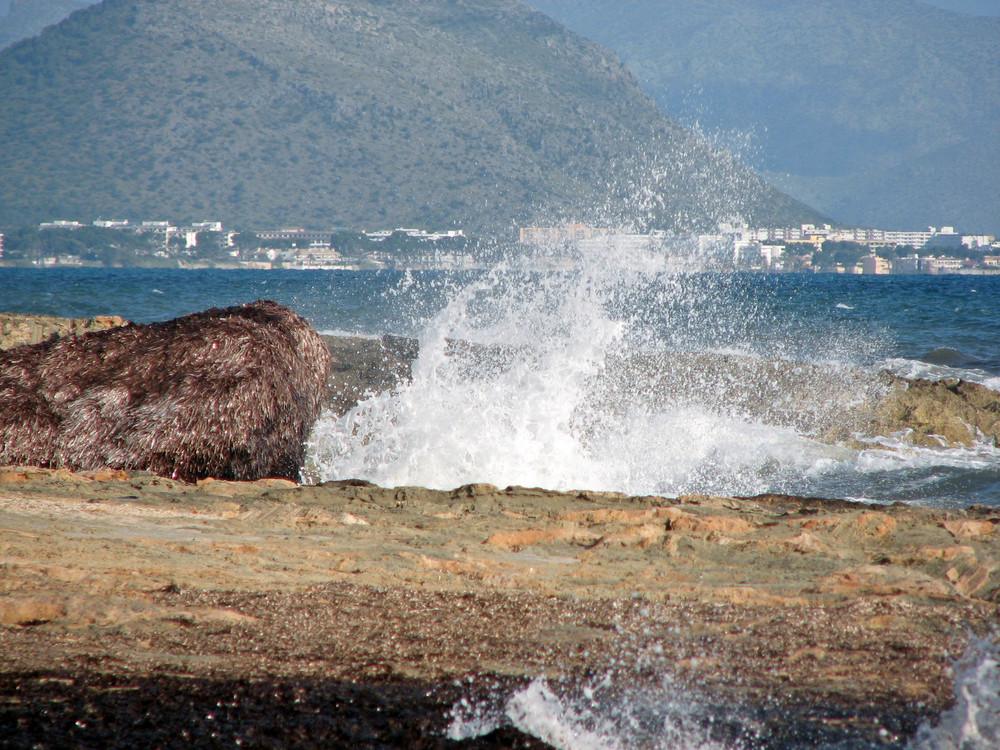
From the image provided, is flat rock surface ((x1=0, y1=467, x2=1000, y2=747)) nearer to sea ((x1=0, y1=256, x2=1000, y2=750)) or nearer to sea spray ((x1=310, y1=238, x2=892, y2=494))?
sea ((x1=0, y1=256, x2=1000, y2=750))

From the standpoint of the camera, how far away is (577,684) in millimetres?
2422

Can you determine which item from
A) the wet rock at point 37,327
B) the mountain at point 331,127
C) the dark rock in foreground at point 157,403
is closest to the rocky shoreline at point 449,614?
the dark rock in foreground at point 157,403

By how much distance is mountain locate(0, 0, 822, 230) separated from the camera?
93750 millimetres

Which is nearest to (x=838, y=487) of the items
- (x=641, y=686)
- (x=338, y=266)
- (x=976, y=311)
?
(x=641, y=686)

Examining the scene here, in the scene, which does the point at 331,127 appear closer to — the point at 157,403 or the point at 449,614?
the point at 157,403

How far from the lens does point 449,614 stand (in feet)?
9.87

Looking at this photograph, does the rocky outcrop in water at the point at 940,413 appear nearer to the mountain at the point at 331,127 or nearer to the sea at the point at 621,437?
the sea at the point at 621,437

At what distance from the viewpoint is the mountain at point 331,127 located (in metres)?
93.8

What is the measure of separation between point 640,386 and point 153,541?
6707mm

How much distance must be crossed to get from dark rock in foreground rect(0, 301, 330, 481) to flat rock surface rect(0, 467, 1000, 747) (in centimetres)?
71

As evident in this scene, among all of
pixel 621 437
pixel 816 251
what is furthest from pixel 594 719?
pixel 816 251

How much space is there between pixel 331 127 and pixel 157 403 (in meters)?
115

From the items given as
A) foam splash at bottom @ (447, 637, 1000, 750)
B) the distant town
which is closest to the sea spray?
foam splash at bottom @ (447, 637, 1000, 750)

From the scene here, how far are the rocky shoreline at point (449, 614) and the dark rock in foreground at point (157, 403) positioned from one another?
2.14 feet
